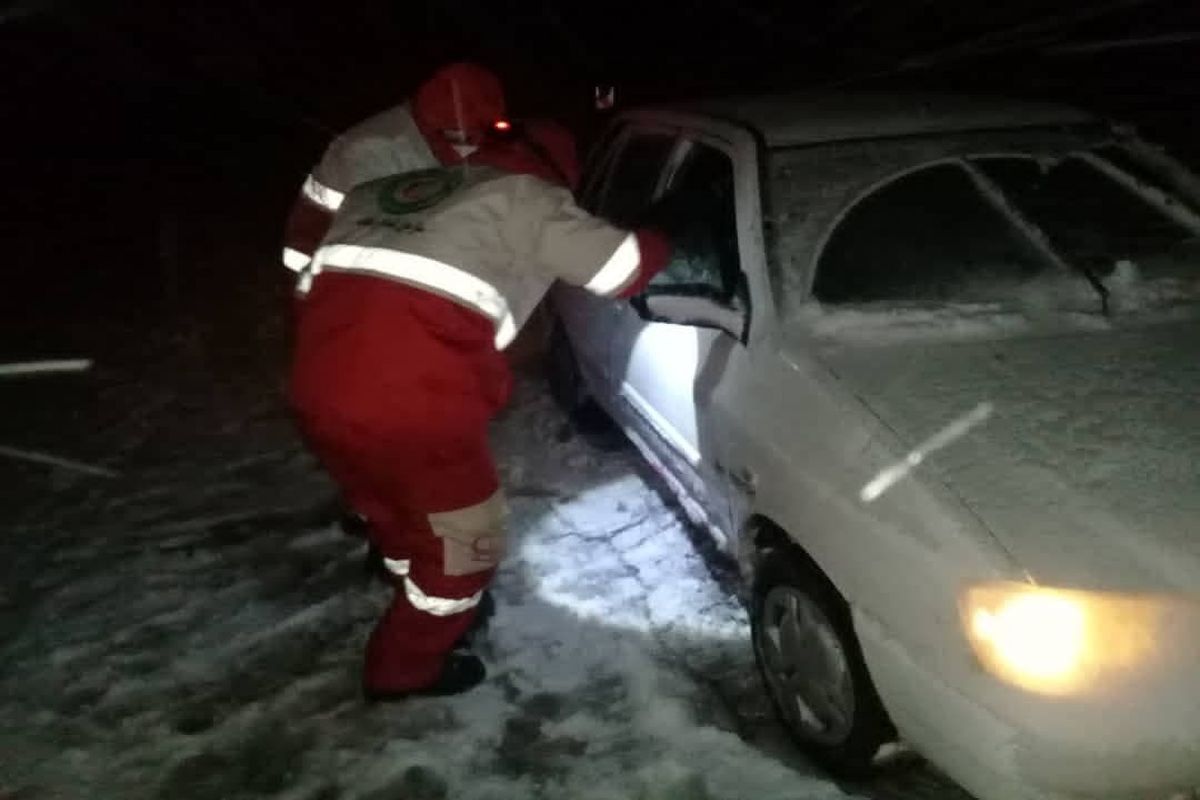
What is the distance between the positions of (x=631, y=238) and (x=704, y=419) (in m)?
0.63

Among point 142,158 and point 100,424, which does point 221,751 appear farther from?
point 142,158

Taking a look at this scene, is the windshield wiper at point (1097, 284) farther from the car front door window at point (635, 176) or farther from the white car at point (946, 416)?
the car front door window at point (635, 176)

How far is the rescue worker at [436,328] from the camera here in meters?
2.88

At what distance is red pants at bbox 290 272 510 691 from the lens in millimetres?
2887

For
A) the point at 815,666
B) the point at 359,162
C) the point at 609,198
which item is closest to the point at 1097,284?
the point at 815,666

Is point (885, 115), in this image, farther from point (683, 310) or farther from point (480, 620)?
point (480, 620)

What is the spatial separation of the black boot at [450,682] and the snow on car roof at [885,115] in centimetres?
179

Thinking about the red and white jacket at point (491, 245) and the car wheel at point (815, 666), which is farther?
the red and white jacket at point (491, 245)

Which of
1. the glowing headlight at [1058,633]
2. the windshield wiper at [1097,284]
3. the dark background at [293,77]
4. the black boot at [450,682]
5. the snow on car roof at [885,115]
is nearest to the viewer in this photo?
the glowing headlight at [1058,633]

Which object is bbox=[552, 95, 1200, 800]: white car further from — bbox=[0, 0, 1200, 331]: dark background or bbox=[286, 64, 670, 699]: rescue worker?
bbox=[0, 0, 1200, 331]: dark background

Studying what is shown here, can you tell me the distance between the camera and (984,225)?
3.32 metres

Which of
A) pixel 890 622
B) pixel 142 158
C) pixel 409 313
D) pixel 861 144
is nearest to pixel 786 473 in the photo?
pixel 890 622

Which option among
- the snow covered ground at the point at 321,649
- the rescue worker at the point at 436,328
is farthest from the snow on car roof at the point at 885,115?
the snow covered ground at the point at 321,649

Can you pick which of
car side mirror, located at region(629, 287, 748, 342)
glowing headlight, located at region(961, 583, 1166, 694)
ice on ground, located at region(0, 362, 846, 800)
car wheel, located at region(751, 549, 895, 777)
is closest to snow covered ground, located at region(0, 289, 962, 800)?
ice on ground, located at region(0, 362, 846, 800)
